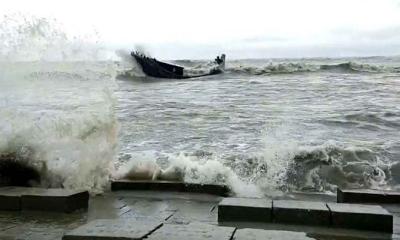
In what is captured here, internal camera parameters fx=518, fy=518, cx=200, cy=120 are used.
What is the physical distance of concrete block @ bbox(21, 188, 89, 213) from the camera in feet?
17.3

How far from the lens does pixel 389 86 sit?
27.2m

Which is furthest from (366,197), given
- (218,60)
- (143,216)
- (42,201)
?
(218,60)

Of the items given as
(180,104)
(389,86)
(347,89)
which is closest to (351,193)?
(180,104)

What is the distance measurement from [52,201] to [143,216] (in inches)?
37.2

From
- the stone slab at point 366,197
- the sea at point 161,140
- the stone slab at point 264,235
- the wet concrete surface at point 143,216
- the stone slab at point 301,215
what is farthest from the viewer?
the sea at point 161,140

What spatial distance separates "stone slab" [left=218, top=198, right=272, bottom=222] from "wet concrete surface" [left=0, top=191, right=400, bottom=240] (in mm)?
78

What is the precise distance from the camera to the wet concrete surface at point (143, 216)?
4.49 metres

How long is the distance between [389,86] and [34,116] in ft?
75.4

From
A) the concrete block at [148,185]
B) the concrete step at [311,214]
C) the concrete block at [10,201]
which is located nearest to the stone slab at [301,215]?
the concrete step at [311,214]

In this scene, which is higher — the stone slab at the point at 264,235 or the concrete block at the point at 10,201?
the stone slab at the point at 264,235

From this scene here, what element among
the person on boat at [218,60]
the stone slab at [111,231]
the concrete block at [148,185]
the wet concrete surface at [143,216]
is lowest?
the concrete block at [148,185]

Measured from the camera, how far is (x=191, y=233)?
143 inches

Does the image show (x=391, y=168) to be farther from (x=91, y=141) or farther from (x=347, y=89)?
(x=347, y=89)

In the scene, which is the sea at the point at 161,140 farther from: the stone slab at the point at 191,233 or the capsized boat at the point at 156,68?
the capsized boat at the point at 156,68
